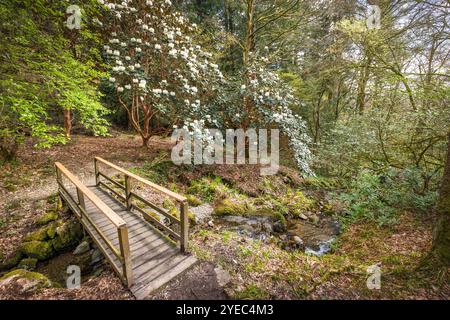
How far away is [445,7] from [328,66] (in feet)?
13.6

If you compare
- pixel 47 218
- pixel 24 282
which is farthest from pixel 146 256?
pixel 47 218

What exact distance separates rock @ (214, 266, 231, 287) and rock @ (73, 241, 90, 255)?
275 cm

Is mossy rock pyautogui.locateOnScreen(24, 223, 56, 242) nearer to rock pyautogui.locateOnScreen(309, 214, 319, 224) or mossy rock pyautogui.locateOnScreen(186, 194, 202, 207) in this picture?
mossy rock pyautogui.locateOnScreen(186, 194, 202, 207)

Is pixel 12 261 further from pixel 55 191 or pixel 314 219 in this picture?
pixel 314 219

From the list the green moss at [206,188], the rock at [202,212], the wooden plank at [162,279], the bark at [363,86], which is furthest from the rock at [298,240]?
the bark at [363,86]

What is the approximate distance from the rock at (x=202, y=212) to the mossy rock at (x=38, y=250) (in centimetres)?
300

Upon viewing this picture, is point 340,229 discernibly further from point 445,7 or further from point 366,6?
point 366,6

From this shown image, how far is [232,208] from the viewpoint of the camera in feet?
19.8

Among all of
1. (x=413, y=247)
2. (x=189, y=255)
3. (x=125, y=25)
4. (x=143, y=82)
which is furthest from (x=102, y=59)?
(x=413, y=247)

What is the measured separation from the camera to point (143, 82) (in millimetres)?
5707

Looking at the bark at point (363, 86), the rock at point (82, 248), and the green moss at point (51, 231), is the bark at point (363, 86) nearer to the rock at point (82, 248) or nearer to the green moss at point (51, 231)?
the rock at point (82, 248)

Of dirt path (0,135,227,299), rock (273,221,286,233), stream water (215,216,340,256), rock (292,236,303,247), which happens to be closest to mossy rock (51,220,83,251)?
dirt path (0,135,227,299)

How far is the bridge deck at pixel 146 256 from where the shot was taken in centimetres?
287

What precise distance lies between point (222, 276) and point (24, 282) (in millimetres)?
2938
